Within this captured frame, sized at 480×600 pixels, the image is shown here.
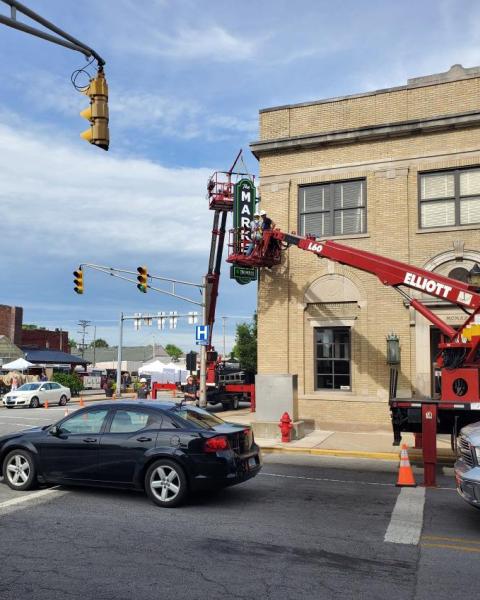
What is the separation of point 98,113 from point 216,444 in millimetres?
4995

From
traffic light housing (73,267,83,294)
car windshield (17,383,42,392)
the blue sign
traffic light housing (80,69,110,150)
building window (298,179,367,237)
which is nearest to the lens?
traffic light housing (80,69,110,150)

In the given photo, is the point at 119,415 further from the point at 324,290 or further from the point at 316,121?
the point at 316,121

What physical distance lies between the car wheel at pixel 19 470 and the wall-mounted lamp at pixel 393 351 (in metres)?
10.7

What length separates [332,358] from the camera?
59.1ft

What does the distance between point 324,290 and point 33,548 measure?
13.2 meters

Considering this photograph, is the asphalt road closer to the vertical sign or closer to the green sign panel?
the green sign panel

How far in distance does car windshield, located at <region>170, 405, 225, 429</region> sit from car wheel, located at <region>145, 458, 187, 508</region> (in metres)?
0.68

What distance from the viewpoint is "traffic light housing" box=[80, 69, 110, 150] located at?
8586mm

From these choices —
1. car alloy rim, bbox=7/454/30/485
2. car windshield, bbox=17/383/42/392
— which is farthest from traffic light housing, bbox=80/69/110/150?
car windshield, bbox=17/383/42/392

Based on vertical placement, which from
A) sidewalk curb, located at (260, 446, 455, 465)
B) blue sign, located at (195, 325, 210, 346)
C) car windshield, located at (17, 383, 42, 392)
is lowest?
sidewalk curb, located at (260, 446, 455, 465)

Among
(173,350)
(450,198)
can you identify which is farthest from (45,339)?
(173,350)

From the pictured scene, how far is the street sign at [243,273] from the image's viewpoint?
803 inches

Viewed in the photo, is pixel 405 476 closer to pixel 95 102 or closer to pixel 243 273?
pixel 95 102

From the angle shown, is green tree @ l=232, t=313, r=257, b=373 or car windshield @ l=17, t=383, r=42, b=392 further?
green tree @ l=232, t=313, r=257, b=373
